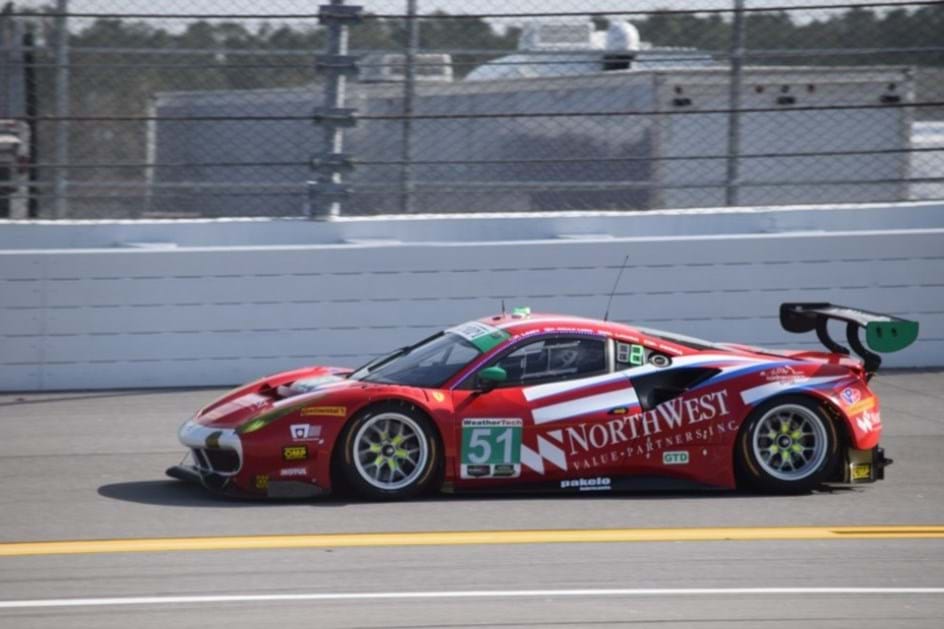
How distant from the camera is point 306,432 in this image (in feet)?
26.7

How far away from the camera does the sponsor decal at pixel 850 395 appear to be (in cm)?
879

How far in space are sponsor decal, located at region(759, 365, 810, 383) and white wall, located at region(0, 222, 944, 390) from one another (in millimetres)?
3725

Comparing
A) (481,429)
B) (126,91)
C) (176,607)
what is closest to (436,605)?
(176,607)

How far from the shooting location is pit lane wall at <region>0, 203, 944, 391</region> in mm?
11898

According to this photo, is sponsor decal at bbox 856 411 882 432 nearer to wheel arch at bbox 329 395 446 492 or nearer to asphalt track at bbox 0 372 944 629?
asphalt track at bbox 0 372 944 629

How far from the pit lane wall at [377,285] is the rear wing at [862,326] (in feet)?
10.2

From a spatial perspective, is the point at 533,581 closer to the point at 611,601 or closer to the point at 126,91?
the point at 611,601

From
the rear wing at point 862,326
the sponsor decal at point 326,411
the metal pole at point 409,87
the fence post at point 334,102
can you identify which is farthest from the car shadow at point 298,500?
the metal pole at point 409,87

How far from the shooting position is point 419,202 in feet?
41.9

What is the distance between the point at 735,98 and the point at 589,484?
5606 mm

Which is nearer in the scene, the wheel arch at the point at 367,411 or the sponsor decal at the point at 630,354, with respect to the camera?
Answer: the wheel arch at the point at 367,411

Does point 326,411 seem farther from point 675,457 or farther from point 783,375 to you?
point 783,375

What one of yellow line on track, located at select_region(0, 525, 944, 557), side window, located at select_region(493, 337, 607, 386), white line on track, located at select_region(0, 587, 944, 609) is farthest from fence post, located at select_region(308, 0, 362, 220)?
white line on track, located at select_region(0, 587, 944, 609)

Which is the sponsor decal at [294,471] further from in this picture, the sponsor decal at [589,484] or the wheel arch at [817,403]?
the wheel arch at [817,403]
